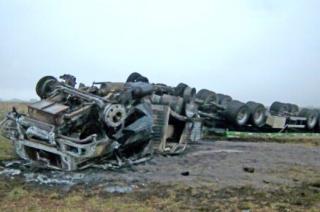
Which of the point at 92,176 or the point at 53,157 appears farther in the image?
the point at 53,157

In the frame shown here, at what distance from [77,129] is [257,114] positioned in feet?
24.8

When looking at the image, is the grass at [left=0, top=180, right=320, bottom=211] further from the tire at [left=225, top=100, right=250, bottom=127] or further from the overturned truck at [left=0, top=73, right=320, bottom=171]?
the tire at [left=225, top=100, right=250, bottom=127]

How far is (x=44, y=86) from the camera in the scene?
9.49 metres

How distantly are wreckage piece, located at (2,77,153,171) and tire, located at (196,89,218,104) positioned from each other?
16.5 feet

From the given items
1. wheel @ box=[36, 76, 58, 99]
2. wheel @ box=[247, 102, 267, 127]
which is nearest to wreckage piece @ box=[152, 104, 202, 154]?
wheel @ box=[36, 76, 58, 99]

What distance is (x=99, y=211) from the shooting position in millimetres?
4965

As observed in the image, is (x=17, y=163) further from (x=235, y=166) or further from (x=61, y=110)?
(x=235, y=166)

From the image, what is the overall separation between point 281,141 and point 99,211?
30.8 feet

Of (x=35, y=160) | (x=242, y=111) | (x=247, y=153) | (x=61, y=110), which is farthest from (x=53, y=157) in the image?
(x=242, y=111)

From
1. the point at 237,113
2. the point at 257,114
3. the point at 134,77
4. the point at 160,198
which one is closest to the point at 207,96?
the point at 237,113

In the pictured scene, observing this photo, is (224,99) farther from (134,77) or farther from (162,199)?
(162,199)

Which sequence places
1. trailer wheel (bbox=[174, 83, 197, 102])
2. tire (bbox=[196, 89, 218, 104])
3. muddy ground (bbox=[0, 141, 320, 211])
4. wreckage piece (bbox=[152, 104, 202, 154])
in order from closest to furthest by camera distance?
muddy ground (bbox=[0, 141, 320, 211]) → wreckage piece (bbox=[152, 104, 202, 154]) → trailer wheel (bbox=[174, 83, 197, 102]) → tire (bbox=[196, 89, 218, 104])

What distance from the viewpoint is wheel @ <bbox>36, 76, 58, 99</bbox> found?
9.48m

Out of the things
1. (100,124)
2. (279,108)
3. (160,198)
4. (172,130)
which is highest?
(279,108)
